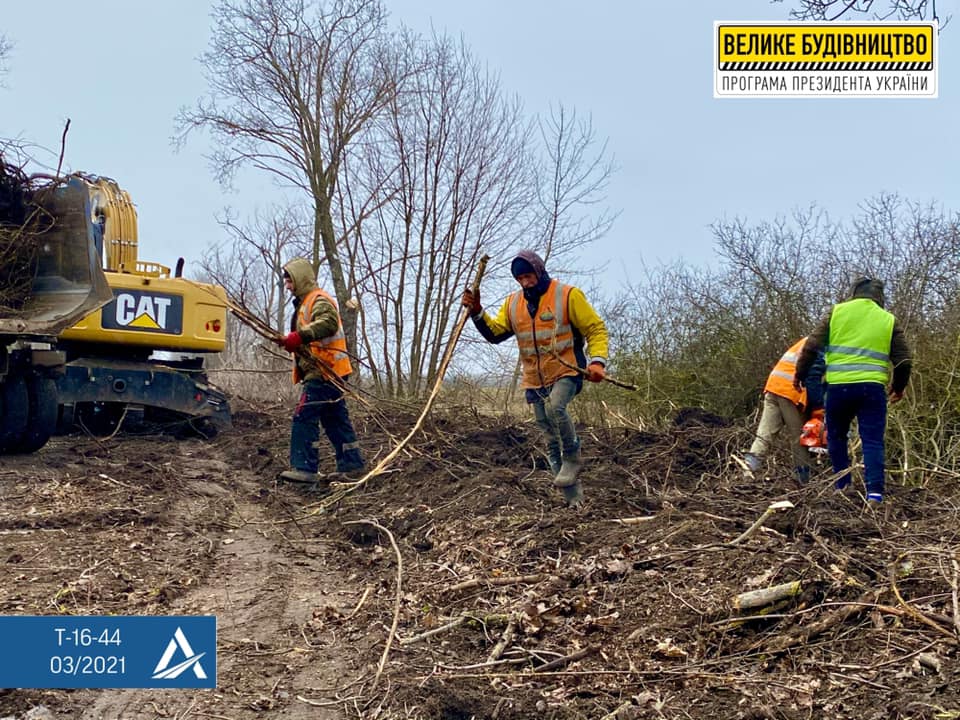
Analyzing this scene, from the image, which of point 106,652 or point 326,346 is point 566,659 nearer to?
point 106,652

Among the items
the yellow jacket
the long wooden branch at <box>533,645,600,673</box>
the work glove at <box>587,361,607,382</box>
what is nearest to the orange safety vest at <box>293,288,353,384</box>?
the yellow jacket

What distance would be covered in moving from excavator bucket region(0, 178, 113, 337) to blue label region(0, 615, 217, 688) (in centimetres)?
597

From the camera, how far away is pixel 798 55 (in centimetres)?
888

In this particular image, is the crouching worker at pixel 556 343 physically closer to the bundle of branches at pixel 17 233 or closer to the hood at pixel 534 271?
the hood at pixel 534 271

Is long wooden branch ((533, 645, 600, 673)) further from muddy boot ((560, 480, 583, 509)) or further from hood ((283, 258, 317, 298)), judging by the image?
hood ((283, 258, 317, 298))

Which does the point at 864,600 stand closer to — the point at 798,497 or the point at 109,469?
the point at 798,497

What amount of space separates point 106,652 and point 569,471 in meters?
3.55

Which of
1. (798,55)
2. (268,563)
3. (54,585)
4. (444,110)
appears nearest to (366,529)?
(268,563)

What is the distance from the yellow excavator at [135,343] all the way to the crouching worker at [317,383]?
357 centimetres

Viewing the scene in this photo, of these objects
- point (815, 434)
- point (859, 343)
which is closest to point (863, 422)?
point (859, 343)

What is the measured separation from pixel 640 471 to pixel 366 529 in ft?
8.86

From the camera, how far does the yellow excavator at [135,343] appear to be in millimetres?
11820

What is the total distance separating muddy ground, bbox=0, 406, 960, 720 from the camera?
153 inches

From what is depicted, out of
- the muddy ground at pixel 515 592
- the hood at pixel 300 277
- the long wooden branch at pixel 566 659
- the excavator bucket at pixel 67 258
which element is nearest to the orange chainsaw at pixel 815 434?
the muddy ground at pixel 515 592
